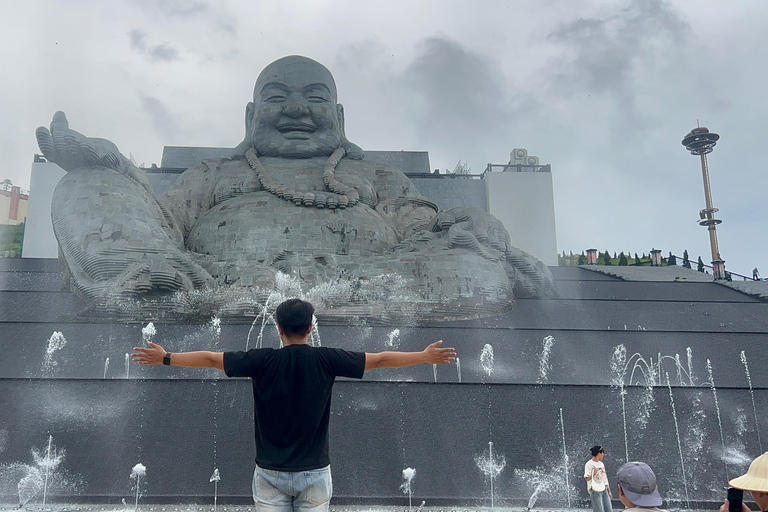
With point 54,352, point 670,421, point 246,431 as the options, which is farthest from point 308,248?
point 670,421

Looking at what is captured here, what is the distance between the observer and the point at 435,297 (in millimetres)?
6648

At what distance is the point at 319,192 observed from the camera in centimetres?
790

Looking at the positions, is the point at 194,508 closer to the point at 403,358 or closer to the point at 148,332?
the point at 148,332

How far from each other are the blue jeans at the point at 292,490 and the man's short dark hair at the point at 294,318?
0.41 meters

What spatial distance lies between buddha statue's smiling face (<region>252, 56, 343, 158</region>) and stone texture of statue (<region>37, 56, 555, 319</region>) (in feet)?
0.05

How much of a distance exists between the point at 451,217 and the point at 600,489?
432 centimetres

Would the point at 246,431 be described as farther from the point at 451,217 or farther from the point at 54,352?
the point at 451,217

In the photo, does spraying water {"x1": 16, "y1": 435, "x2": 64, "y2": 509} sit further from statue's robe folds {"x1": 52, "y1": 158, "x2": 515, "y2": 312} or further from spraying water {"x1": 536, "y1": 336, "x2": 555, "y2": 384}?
spraying water {"x1": 536, "y1": 336, "x2": 555, "y2": 384}

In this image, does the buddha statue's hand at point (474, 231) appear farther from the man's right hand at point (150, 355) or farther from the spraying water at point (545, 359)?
the man's right hand at point (150, 355)

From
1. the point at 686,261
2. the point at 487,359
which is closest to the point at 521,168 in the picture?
the point at 686,261

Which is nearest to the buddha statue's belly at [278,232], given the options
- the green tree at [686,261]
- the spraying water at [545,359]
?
the spraying water at [545,359]

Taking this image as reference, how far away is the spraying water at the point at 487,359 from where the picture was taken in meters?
5.50

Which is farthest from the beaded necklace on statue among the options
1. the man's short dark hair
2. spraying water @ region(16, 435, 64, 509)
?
the man's short dark hair

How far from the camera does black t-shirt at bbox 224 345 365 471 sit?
191cm
